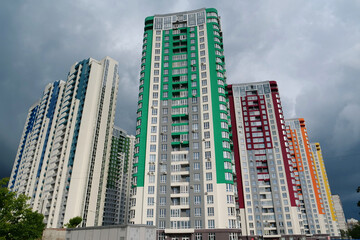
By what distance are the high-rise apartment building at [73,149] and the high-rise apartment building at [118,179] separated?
25.7m

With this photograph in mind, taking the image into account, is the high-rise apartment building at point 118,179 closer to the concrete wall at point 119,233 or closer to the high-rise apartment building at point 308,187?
the concrete wall at point 119,233

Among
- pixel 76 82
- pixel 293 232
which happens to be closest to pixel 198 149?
pixel 293 232

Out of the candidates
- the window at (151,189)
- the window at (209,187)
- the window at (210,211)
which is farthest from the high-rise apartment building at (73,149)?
the window at (209,187)

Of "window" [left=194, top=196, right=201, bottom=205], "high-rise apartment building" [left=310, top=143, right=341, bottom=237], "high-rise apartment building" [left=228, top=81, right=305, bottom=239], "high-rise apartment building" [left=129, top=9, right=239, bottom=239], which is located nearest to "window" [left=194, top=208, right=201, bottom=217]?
"high-rise apartment building" [left=129, top=9, right=239, bottom=239]

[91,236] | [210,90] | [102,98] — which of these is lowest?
[91,236]

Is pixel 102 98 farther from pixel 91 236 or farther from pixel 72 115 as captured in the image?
pixel 91 236

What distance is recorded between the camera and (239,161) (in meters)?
111

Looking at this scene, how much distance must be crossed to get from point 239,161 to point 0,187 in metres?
89.4

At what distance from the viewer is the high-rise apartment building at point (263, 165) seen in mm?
99125

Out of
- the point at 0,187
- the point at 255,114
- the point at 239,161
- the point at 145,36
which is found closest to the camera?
the point at 0,187

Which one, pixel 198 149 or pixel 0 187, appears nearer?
pixel 0 187

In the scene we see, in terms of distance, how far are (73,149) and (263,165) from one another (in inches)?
3040

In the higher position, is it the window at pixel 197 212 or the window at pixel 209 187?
the window at pixel 209 187

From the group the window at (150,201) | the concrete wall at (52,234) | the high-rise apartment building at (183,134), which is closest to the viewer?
the concrete wall at (52,234)
